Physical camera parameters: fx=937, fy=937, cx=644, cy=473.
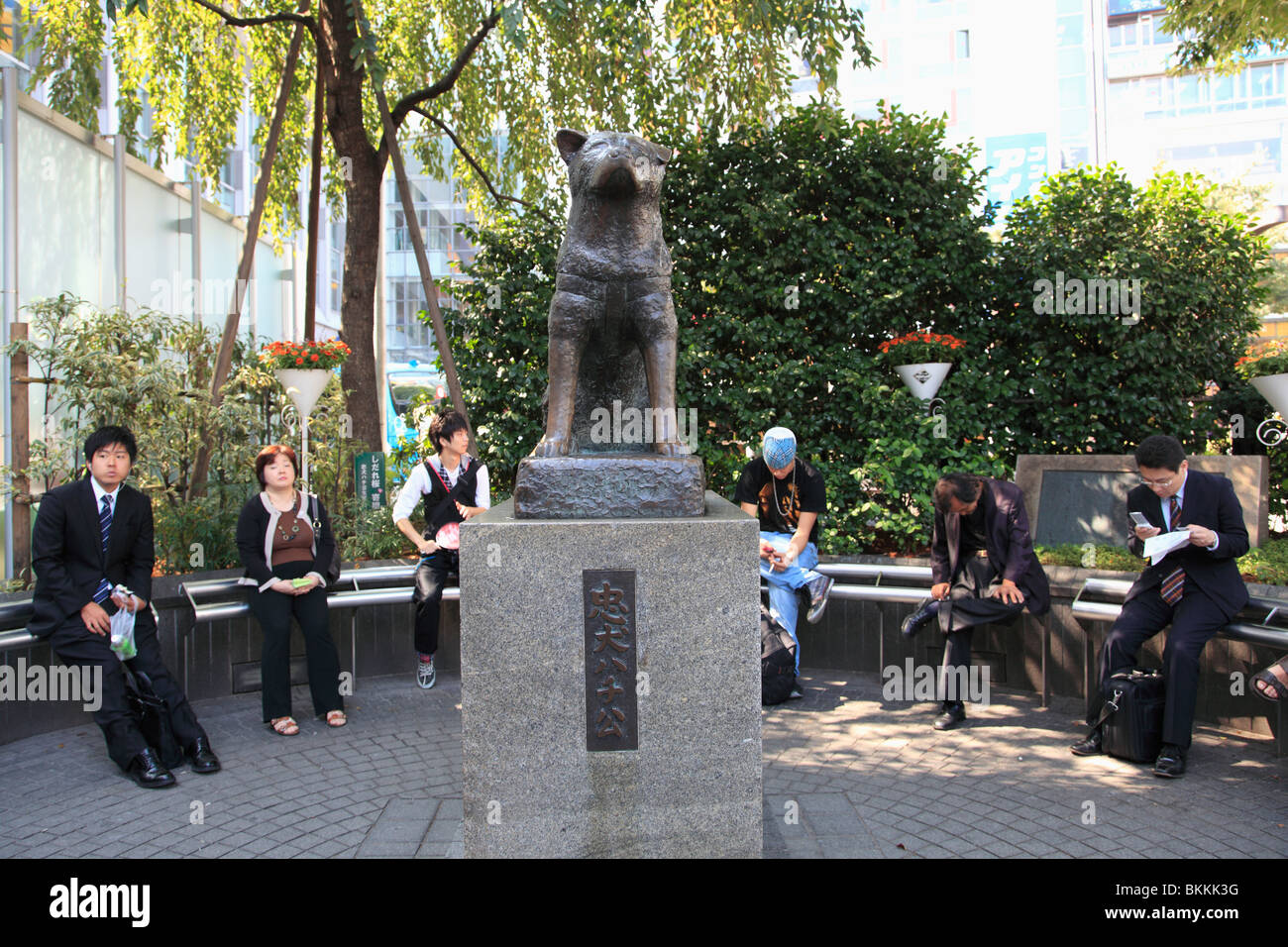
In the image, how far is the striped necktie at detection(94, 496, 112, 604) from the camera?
484 centimetres

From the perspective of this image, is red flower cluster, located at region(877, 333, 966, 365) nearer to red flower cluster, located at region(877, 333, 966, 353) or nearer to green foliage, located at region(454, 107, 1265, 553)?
red flower cluster, located at region(877, 333, 966, 353)

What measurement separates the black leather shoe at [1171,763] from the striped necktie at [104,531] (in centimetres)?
536

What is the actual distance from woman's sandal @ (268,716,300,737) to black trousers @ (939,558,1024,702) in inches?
150

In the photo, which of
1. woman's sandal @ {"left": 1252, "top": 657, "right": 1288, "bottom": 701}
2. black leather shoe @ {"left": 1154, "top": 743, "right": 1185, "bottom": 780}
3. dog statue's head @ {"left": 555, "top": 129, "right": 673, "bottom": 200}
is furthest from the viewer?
black leather shoe @ {"left": 1154, "top": 743, "right": 1185, "bottom": 780}

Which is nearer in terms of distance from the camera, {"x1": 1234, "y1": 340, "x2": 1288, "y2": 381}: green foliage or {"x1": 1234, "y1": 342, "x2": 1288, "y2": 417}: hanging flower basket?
{"x1": 1234, "y1": 342, "x2": 1288, "y2": 417}: hanging flower basket

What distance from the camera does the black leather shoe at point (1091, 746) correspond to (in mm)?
4926

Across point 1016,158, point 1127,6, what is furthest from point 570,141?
point 1127,6

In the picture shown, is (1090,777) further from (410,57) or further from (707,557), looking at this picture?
(410,57)

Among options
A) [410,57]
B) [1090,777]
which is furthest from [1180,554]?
[410,57]

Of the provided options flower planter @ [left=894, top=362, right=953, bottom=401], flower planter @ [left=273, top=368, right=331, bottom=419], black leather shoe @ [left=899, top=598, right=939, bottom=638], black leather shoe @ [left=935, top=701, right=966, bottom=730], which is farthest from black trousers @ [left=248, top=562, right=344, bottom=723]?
flower planter @ [left=894, top=362, right=953, bottom=401]

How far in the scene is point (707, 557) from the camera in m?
A: 3.46

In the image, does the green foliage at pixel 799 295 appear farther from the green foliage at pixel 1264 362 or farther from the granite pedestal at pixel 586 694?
the granite pedestal at pixel 586 694

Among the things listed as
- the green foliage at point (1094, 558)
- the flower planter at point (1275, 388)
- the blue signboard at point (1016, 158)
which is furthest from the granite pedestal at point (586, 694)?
the blue signboard at point (1016, 158)

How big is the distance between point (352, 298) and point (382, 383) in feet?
4.69
